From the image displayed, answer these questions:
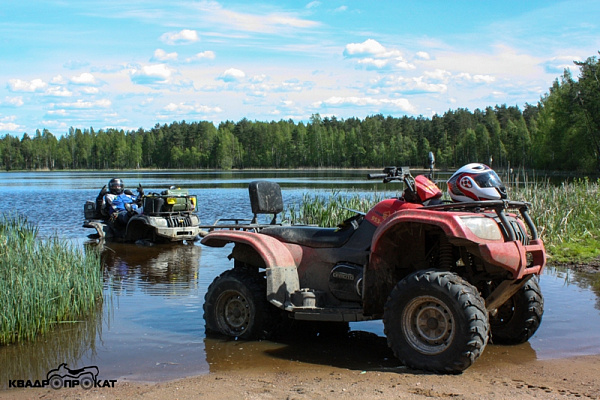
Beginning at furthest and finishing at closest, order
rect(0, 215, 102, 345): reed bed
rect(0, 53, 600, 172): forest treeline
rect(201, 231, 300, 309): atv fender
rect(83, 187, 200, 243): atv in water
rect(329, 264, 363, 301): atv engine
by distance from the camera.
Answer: rect(0, 53, 600, 172): forest treeline < rect(83, 187, 200, 243): atv in water < rect(0, 215, 102, 345): reed bed < rect(201, 231, 300, 309): atv fender < rect(329, 264, 363, 301): atv engine

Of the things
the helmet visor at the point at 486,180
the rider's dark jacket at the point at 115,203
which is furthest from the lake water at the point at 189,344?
the rider's dark jacket at the point at 115,203

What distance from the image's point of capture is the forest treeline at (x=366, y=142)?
6450 cm

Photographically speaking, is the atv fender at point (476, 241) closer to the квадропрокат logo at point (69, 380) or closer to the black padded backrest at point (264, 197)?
the black padded backrest at point (264, 197)

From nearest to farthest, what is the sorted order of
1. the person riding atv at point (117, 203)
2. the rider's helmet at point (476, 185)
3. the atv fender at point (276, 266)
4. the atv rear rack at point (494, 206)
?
the atv rear rack at point (494, 206)
the rider's helmet at point (476, 185)
the atv fender at point (276, 266)
the person riding atv at point (117, 203)

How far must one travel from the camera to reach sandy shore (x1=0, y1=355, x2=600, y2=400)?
5.04 meters

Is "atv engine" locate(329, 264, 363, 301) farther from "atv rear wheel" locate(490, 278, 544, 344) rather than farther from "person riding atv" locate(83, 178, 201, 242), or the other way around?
"person riding atv" locate(83, 178, 201, 242)

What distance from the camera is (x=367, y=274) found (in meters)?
6.08

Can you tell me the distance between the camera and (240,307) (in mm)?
7066

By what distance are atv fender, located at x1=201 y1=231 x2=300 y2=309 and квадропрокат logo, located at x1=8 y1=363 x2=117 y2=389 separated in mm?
1763

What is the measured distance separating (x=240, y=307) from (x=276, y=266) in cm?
80

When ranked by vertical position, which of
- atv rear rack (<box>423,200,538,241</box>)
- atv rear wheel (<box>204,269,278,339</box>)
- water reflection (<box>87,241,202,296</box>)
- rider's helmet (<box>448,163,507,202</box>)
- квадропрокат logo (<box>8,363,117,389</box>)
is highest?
rider's helmet (<box>448,163,507,202</box>)

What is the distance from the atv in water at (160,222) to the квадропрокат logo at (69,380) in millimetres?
9917

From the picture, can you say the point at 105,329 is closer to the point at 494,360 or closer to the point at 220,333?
the point at 220,333

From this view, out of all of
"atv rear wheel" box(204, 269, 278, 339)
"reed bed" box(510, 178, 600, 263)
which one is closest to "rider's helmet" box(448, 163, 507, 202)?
"atv rear wheel" box(204, 269, 278, 339)
